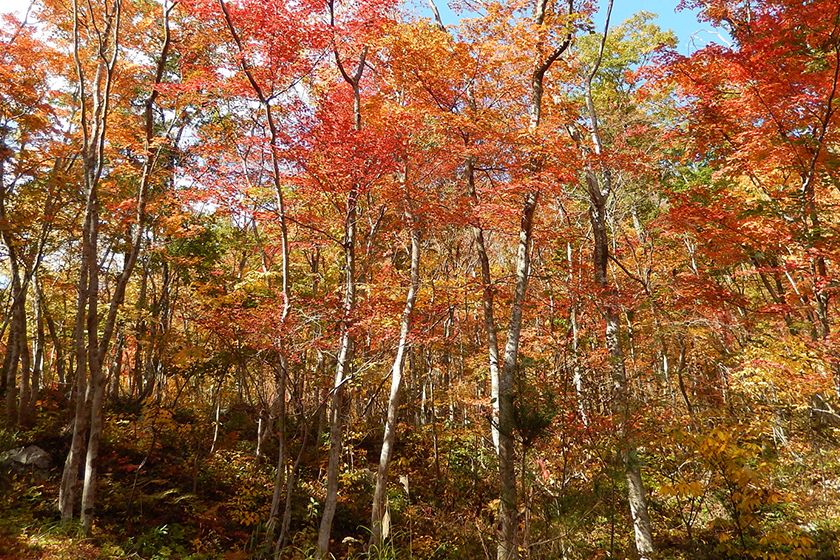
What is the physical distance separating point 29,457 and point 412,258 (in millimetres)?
8206

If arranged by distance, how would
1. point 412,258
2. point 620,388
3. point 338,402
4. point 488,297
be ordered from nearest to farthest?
point 620,388, point 338,402, point 488,297, point 412,258

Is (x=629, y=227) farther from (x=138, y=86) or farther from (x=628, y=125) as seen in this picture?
(x=138, y=86)

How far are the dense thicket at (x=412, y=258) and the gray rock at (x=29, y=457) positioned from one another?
170mm

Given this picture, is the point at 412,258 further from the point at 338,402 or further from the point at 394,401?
the point at 338,402

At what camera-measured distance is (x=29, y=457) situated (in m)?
8.41

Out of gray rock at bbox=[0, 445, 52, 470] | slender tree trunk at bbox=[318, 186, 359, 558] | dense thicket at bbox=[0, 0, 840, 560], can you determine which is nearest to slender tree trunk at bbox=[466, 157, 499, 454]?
dense thicket at bbox=[0, 0, 840, 560]

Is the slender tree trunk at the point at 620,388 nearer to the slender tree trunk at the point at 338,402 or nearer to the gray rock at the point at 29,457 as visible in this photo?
the slender tree trunk at the point at 338,402

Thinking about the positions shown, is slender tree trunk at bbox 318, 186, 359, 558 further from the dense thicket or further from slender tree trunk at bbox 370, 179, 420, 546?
slender tree trunk at bbox 370, 179, 420, 546

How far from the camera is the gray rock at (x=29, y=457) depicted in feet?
26.9

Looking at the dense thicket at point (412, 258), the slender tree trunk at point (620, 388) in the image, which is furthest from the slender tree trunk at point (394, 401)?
the slender tree trunk at point (620, 388)

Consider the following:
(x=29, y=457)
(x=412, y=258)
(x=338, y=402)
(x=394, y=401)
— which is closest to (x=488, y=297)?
(x=412, y=258)

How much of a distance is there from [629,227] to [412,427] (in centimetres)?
1240

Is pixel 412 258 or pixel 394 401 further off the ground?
pixel 412 258

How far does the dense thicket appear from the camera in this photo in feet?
21.2
